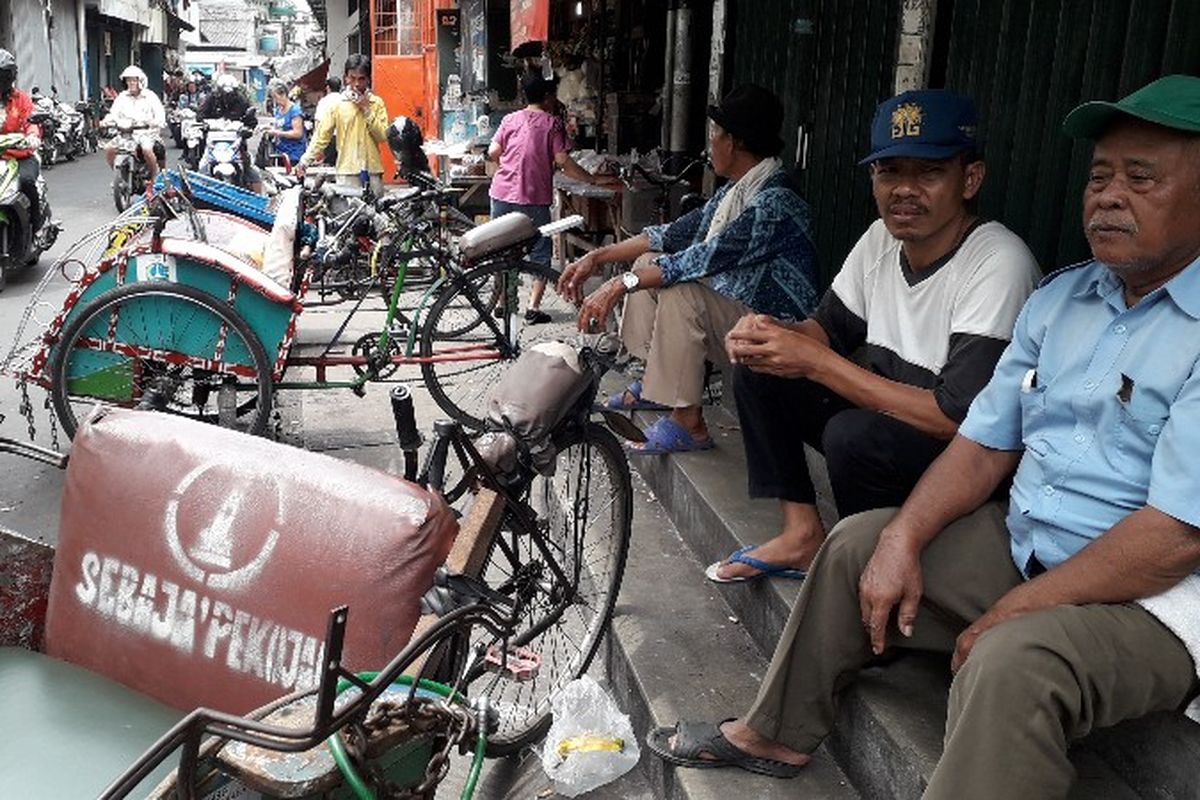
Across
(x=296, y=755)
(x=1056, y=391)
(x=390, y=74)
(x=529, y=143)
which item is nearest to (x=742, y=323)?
(x=1056, y=391)

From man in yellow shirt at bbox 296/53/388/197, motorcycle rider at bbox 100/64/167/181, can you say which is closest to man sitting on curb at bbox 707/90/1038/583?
man in yellow shirt at bbox 296/53/388/197

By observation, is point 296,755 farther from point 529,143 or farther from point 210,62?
point 210,62

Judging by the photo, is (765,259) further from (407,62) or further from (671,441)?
(407,62)

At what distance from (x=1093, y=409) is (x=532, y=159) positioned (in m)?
6.56

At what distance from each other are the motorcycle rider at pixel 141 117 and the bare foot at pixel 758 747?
1280 cm

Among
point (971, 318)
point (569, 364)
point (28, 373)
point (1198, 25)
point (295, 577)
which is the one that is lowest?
point (28, 373)

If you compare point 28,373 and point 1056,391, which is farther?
point 28,373

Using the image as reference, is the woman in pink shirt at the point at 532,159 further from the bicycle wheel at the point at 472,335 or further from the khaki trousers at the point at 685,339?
the khaki trousers at the point at 685,339

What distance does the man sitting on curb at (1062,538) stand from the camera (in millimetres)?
1819

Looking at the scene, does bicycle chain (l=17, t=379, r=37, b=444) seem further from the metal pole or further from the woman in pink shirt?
the metal pole

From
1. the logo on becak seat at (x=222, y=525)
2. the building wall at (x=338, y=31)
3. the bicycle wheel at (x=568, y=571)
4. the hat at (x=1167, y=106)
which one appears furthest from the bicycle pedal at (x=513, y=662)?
the building wall at (x=338, y=31)

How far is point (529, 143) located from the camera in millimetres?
8180

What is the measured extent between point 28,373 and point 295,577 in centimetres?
338

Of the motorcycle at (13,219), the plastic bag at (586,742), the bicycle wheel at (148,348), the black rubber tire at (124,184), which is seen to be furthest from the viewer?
the black rubber tire at (124,184)
